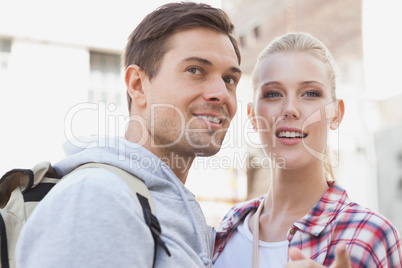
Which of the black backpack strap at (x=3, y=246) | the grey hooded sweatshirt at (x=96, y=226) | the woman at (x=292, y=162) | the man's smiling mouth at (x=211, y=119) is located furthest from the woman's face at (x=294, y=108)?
the black backpack strap at (x=3, y=246)

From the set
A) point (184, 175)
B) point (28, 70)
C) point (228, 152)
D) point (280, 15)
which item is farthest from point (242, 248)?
point (280, 15)

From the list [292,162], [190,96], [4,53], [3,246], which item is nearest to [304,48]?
[292,162]

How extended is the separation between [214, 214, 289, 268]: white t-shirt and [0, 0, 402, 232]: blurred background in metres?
6.20

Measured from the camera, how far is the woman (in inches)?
99.4

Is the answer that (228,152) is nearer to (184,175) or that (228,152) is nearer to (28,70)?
(28,70)

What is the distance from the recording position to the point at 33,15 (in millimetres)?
10094

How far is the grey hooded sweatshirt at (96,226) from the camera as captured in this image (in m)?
1.64

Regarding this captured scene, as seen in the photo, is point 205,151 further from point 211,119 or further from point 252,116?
point 252,116

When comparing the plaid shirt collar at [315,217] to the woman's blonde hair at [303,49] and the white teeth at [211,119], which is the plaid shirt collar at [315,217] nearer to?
the woman's blonde hair at [303,49]

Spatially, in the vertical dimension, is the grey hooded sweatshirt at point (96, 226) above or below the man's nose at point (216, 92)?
below

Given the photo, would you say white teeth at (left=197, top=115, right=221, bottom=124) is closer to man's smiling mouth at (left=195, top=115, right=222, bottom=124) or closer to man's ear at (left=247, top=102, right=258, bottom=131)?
man's smiling mouth at (left=195, top=115, right=222, bottom=124)

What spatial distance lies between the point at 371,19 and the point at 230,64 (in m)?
9.97

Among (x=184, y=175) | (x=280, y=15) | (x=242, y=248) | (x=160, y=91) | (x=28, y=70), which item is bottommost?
(x=242, y=248)

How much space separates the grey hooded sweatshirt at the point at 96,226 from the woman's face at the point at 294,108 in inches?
35.8
